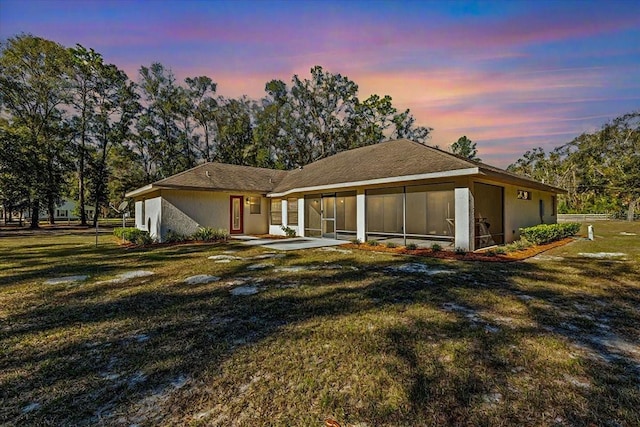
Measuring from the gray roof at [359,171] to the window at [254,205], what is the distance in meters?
0.69

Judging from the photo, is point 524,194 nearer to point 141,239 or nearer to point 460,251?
point 460,251

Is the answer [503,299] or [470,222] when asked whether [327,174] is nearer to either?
[470,222]

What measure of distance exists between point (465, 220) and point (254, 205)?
10.6 m

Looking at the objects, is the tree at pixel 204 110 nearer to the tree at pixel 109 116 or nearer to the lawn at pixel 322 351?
the tree at pixel 109 116

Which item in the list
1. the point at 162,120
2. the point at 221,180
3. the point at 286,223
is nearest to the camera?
the point at 221,180

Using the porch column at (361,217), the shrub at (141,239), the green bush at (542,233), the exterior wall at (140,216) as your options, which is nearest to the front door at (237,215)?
the shrub at (141,239)

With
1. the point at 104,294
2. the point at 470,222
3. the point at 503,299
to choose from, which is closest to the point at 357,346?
the point at 503,299

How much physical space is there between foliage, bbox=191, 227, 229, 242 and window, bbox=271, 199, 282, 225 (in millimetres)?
3140

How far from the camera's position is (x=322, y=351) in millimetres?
2928

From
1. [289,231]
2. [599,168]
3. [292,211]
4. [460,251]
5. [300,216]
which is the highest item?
[599,168]

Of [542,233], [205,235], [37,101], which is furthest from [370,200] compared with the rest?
[37,101]

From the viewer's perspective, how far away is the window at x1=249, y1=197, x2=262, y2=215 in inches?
618

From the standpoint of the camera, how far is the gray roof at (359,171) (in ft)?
31.2

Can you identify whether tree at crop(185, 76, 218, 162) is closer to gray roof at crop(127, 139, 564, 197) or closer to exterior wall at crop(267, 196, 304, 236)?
gray roof at crop(127, 139, 564, 197)
